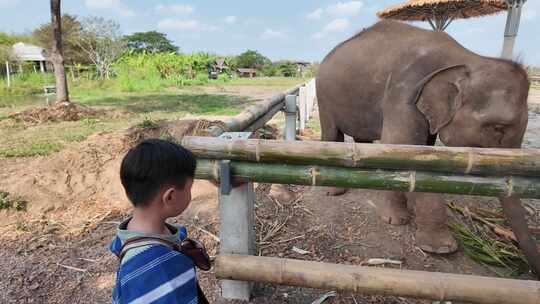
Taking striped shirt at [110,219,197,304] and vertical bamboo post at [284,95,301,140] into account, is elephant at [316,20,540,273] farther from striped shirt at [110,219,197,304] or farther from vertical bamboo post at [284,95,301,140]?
striped shirt at [110,219,197,304]

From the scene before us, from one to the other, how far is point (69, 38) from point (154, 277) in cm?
3687

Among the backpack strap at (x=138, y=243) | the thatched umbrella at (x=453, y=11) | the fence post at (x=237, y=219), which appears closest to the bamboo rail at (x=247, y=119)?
the fence post at (x=237, y=219)

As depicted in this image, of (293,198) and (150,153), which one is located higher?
(150,153)

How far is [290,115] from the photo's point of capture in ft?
18.3

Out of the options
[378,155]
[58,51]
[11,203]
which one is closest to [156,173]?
[378,155]

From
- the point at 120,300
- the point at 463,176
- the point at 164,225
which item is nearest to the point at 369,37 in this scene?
the point at 463,176

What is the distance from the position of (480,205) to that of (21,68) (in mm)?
30183

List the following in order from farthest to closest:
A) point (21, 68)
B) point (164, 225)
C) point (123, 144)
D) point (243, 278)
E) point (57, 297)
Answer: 1. point (21, 68)
2. point (123, 144)
3. point (57, 297)
4. point (243, 278)
5. point (164, 225)

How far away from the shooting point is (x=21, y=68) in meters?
26.1

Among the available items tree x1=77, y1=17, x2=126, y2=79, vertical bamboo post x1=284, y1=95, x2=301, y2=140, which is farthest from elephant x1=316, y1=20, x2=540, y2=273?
tree x1=77, y1=17, x2=126, y2=79

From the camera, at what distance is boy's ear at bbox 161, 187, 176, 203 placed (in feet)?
4.17

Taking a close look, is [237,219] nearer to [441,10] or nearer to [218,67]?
[441,10]

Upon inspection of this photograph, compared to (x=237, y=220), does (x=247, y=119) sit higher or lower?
higher

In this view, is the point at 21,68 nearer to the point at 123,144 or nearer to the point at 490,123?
the point at 123,144
